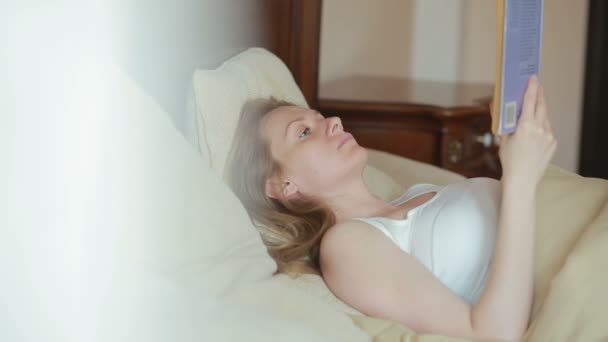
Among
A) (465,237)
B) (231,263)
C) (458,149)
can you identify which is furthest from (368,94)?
(231,263)

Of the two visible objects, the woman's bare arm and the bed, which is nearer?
the bed

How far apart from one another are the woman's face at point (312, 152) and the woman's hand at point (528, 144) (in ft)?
0.87

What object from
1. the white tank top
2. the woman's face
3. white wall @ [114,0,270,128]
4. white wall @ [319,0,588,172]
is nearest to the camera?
white wall @ [114,0,270,128]

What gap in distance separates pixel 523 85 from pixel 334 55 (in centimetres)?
153

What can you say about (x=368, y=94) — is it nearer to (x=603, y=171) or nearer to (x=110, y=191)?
(x=603, y=171)

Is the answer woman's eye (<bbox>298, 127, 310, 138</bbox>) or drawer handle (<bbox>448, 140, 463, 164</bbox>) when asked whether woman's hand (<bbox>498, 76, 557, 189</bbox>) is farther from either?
drawer handle (<bbox>448, 140, 463, 164</bbox>)

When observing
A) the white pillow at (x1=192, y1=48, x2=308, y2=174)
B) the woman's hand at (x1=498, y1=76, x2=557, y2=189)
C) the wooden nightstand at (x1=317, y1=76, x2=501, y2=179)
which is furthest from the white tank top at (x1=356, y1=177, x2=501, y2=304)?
the wooden nightstand at (x1=317, y1=76, x2=501, y2=179)

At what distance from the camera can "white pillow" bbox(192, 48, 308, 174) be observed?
147cm

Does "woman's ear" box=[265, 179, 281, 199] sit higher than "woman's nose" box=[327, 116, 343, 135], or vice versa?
"woman's nose" box=[327, 116, 343, 135]

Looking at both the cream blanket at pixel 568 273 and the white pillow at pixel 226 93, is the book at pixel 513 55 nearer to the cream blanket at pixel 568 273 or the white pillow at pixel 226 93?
the cream blanket at pixel 568 273

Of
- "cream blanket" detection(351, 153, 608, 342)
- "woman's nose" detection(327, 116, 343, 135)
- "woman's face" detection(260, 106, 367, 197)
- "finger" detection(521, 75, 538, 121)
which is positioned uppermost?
"finger" detection(521, 75, 538, 121)

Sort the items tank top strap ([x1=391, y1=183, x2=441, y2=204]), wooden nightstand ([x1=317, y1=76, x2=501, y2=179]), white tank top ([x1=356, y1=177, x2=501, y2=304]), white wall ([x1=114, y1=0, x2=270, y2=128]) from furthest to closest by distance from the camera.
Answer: wooden nightstand ([x1=317, y1=76, x2=501, y2=179]) < tank top strap ([x1=391, y1=183, x2=441, y2=204]) < white tank top ([x1=356, y1=177, x2=501, y2=304]) < white wall ([x1=114, y1=0, x2=270, y2=128])

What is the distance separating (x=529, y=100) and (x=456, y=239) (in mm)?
229

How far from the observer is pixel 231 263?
45.9 inches
